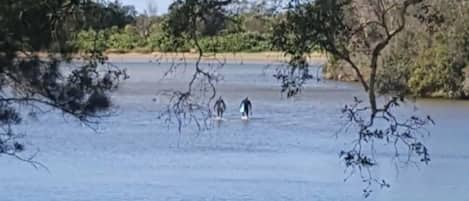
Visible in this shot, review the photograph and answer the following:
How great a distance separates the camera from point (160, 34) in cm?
900

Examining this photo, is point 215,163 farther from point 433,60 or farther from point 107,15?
point 433,60

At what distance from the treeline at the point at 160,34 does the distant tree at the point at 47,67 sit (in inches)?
4.9

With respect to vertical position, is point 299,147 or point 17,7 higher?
point 17,7

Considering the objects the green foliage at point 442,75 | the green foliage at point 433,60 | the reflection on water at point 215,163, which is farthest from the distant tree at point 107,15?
the green foliage at point 442,75

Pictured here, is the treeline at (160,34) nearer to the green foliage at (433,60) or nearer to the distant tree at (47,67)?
the distant tree at (47,67)

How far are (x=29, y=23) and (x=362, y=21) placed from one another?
2.50 m

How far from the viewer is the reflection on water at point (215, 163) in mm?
22281

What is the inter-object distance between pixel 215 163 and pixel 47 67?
16.6 m

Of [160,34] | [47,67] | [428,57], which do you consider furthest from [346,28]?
[428,57]

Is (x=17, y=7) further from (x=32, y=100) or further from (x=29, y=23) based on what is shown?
(x=32, y=100)

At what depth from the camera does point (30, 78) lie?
964 centimetres

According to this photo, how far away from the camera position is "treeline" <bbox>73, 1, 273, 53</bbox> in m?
8.70

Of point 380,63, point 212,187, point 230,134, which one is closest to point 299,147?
point 230,134

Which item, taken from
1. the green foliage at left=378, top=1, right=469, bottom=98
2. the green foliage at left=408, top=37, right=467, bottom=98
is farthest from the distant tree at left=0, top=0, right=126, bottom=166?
the green foliage at left=408, top=37, right=467, bottom=98
